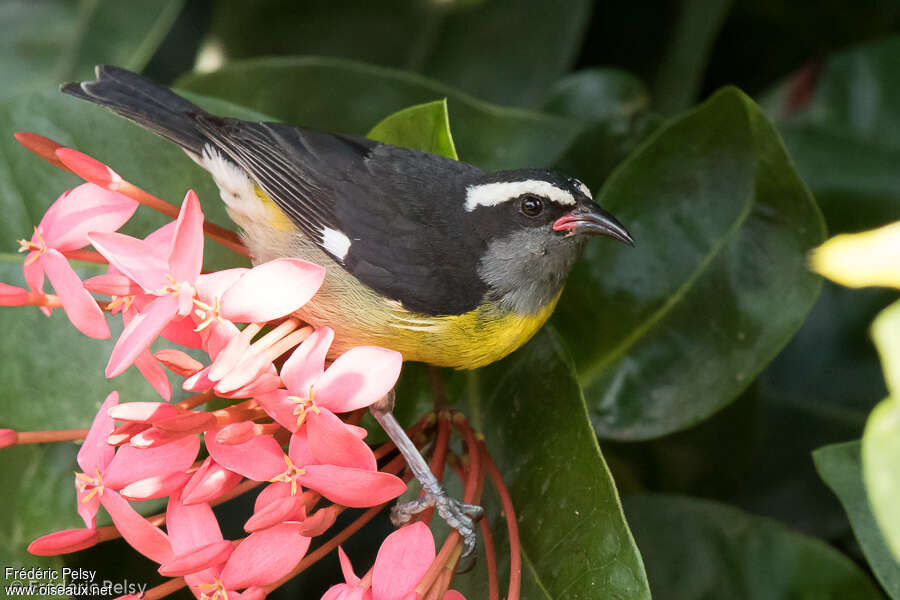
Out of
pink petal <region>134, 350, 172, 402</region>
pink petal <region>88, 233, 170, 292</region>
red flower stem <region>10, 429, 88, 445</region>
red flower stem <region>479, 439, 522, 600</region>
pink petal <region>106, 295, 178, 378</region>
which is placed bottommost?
red flower stem <region>479, 439, 522, 600</region>

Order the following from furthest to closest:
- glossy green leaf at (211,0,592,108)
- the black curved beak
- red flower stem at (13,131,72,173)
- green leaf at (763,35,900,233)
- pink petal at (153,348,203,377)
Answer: glossy green leaf at (211,0,592,108), green leaf at (763,35,900,233), the black curved beak, red flower stem at (13,131,72,173), pink petal at (153,348,203,377)

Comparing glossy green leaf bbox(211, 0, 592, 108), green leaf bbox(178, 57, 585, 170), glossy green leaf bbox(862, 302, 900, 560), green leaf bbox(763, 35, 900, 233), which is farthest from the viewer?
glossy green leaf bbox(211, 0, 592, 108)

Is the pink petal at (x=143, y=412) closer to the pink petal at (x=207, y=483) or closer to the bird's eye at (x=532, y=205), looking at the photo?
the pink petal at (x=207, y=483)

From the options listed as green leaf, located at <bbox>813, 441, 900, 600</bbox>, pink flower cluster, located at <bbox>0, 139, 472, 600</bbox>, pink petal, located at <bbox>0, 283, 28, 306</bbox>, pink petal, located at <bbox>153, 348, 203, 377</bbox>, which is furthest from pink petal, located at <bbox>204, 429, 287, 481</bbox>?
green leaf, located at <bbox>813, 441, 900, 600</bbox>

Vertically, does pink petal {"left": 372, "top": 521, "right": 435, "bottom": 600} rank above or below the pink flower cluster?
below

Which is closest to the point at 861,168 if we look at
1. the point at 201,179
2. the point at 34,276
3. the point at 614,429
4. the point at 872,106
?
the point at 872,106

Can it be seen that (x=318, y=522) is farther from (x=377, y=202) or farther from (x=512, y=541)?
(x=377, y=202)

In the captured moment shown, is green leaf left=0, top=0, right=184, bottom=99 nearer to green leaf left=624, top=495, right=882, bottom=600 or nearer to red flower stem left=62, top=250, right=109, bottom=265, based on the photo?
red flower stem left=62, top=250, right=109, bottom=265
